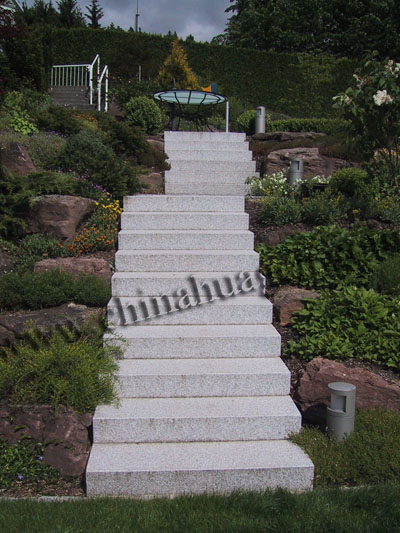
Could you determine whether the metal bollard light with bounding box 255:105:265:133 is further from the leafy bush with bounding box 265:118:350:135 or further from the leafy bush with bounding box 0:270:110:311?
the leafy bush with bounding box 0:270:110:311

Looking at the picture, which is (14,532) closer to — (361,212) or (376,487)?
(376,487)

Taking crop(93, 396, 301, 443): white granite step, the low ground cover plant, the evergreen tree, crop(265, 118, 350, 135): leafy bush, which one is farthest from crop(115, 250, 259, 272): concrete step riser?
the evergreen tree

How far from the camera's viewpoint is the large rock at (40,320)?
4168mm

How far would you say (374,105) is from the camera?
19.4ft

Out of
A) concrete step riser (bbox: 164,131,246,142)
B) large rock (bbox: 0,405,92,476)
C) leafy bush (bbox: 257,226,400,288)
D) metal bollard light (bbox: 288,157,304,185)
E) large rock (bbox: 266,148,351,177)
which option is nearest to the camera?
large rock (bbox: 0,405,92,476)

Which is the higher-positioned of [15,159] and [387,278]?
[15,159]

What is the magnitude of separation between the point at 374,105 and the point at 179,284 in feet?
10.7

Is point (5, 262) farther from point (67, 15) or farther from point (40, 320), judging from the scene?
point (67, 15)

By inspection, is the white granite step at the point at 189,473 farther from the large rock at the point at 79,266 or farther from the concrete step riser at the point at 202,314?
the large rock at the point at 79,266

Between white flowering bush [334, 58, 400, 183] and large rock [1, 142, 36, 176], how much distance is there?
413cm

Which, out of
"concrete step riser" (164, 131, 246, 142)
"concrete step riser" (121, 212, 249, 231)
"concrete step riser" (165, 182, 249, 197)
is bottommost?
"concrete step riser" (121, 212, 249, 231)

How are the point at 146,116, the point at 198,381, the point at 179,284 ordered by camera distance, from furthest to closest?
the point at 146,116 → the point at 179,284 → the point at 198,381

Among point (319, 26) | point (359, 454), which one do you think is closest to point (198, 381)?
point (359, 454)

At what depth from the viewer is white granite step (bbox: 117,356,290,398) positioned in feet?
12.8
